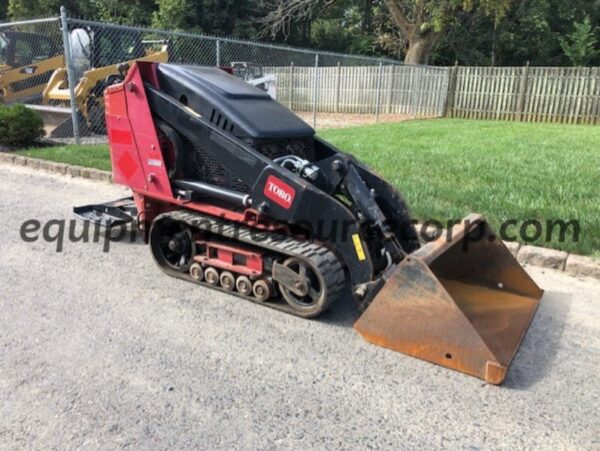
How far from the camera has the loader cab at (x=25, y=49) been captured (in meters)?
15.0

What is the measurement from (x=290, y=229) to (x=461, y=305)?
1251 millimetres

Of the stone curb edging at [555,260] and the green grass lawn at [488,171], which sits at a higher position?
the green grass lawn at [488,171]

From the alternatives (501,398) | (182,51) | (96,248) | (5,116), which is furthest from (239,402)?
(182,51)

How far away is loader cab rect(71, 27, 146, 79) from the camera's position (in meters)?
12.6

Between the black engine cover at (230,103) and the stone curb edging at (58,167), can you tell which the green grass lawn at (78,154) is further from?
the black engine cover at (230,103)

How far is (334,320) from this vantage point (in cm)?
356

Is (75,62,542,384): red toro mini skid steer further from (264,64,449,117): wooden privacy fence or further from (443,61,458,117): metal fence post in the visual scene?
(443,61,458,117): metal fence post

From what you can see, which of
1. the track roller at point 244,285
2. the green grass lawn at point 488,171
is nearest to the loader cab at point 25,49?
the green grass lawn at point 488,171

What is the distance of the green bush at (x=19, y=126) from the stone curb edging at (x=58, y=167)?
77 centimetres

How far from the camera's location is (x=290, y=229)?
3.71m

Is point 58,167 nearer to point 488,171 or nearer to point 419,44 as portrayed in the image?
point 488,171

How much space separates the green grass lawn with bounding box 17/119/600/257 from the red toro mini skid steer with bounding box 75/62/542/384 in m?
1.53

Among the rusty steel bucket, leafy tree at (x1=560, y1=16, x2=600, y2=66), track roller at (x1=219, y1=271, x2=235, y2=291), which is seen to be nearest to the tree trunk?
leafy tree at (x1=560, y1=16, x2=600, y2=66)

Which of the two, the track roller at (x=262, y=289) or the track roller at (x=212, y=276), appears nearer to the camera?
the track roller at (x=262, y=289)
